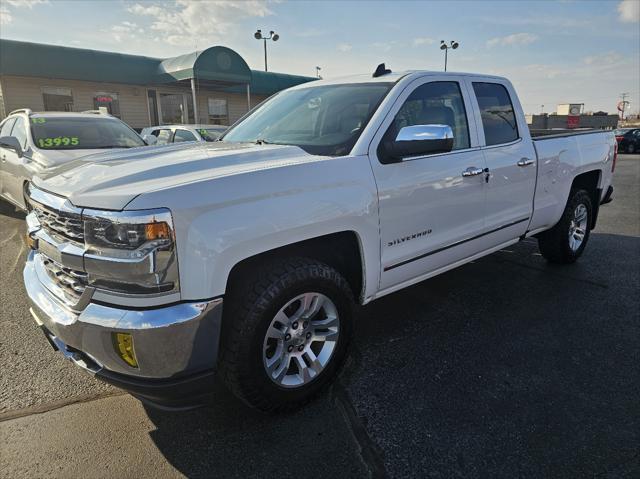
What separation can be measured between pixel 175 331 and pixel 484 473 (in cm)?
161

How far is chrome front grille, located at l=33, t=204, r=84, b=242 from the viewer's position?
86.7 inches

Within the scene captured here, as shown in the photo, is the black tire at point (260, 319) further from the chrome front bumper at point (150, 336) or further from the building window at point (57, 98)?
the building window at point (57, 98)

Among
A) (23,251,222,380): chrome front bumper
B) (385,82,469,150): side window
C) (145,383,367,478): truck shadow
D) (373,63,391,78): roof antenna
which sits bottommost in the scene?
(145,383,367,478): truck shadow

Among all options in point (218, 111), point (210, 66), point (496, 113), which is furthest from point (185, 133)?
point (218, 111)

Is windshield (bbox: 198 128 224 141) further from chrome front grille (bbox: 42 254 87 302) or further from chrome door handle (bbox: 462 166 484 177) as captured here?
chrome front grille (bbox: 42 254 87 302)

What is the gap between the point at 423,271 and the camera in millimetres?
3363

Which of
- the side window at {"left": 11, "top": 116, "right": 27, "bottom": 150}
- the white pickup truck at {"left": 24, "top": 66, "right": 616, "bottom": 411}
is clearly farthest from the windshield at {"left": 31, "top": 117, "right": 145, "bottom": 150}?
the white pickup truck at {"left": 24, "top": 66, "right": 616, "bottom": 411}

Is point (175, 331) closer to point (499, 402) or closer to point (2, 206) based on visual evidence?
point (499, 402)

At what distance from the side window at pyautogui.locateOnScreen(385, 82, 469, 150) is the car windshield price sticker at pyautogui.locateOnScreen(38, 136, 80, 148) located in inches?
219

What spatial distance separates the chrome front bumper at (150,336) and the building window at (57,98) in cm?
1780

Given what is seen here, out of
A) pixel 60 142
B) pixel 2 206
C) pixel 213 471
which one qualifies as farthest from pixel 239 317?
pixel 2 206

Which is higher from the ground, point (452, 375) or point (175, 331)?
point (175, 331)

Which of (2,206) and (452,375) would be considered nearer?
(452,375)

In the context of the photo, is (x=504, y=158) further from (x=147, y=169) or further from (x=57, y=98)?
(x=57, y=98)
